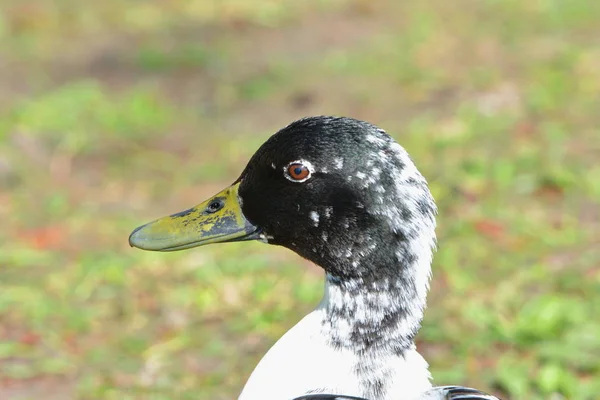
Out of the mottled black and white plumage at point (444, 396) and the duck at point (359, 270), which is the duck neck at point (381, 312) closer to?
the duck at point (359, 270)

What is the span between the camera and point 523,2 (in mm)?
9391

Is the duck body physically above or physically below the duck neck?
below

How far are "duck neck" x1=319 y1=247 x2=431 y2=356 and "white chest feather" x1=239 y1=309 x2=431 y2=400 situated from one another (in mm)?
28

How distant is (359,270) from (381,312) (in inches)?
5.2

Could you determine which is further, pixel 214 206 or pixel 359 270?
pixel 214 206

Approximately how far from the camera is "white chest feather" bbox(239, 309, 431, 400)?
2.81 metres

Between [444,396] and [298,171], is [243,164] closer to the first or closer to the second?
[298,171]

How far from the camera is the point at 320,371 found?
283 centimetres

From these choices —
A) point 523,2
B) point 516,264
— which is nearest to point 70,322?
point 516,264

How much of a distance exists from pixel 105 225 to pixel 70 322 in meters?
1.04

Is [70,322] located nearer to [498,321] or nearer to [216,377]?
[216,377]

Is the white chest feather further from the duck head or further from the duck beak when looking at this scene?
the duck beak

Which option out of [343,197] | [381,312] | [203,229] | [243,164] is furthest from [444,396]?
[243,164]

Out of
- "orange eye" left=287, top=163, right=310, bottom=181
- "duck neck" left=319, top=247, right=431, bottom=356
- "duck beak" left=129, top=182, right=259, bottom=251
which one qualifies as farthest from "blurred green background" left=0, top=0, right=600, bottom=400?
"orange eye" left=287, top=163, right=310, bottom=181
